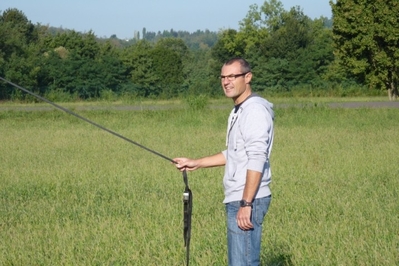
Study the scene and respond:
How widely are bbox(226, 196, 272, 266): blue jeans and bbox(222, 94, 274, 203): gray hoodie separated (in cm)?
5

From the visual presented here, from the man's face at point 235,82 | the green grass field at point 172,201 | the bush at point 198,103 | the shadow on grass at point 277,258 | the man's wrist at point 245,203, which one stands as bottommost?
the bush at point 198,103

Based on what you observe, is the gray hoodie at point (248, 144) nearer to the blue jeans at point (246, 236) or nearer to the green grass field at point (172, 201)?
the blue jeans at point (246, 236)

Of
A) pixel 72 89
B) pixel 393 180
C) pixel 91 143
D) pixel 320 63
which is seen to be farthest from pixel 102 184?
pixel 320 63

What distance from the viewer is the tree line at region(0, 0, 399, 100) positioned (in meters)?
42.9

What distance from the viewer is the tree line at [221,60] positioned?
42.9 m

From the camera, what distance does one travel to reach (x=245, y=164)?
15.8 ft

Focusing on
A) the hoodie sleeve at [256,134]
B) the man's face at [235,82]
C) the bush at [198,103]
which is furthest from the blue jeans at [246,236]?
the bush at [198,103]

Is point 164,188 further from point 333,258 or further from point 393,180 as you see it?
point 333,258

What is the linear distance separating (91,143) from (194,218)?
10541 mm

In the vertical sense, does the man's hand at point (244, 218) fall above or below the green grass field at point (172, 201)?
above

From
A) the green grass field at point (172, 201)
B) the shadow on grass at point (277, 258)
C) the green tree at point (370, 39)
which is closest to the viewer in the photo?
the shadow on grass at point (277, 258)

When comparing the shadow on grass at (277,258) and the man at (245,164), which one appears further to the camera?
the shadow on grass at (277,258)

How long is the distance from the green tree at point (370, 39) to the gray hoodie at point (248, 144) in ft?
124

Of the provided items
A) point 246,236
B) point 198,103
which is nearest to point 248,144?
point 246,236
